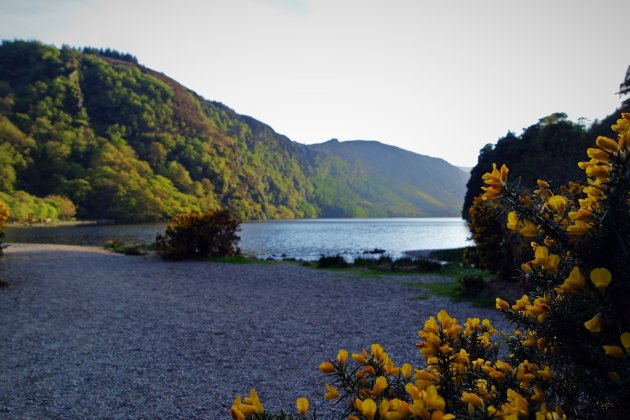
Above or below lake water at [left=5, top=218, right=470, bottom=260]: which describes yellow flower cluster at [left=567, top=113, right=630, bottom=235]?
above

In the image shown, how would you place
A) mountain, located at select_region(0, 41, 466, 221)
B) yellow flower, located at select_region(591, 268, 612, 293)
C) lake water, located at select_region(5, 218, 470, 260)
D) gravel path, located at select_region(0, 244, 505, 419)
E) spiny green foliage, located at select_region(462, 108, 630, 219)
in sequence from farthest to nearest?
mountain, located at select_region(0, 41, 466, 221), lake water, located at select_region(5, 218, 470, 260), spiny green foliage, located at select_region(462, 108, 630, 219), gravel path, located at select_region(0, 244, 505, 419), yellow flower, located at select_region(591, 268, 612, 293)

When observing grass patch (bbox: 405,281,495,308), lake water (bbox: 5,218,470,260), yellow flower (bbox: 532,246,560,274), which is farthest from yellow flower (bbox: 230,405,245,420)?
lake water (bbox: 5,218,470,260)

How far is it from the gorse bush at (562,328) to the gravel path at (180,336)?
3.08 m

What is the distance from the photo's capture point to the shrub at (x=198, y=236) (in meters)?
19.1

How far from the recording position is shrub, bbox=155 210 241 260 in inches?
752

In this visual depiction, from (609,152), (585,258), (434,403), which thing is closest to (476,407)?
(434,403)

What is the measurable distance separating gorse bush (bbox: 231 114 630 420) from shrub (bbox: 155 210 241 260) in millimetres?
18249

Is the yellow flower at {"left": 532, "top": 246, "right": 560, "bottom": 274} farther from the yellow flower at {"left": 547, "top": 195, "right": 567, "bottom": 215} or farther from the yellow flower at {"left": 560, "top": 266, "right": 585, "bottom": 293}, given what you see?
the yellow flower at {"left": 547, "top": 195, "right": 567, "bottom": 215}

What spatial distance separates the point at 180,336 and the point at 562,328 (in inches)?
264

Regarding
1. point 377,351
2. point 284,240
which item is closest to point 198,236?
point 377,351

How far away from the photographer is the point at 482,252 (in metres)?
12.0

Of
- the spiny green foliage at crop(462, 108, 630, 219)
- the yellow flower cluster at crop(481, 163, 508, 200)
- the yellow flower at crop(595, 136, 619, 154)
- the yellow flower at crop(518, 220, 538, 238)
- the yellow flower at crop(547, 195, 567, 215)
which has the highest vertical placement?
the spiny green foliage at crop(462, 108, 630, 219)

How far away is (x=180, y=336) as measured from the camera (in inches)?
282

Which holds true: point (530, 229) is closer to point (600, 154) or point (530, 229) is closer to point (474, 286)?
point (600, 154)
